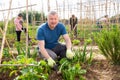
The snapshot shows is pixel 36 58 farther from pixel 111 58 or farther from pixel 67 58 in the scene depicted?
pixel 111 58

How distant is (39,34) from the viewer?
4.88 meters

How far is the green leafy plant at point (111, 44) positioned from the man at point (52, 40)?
658 millimetres

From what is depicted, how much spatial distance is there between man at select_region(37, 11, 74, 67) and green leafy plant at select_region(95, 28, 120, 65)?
658 millimetres

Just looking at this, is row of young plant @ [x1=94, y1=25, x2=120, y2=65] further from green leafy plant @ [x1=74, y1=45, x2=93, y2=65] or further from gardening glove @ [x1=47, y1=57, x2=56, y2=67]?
gardening glove @ [x1=47, y1=57, x2=56, y2=67]

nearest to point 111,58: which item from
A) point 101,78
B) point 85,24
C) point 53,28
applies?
point 101,78

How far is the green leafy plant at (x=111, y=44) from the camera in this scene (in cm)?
517

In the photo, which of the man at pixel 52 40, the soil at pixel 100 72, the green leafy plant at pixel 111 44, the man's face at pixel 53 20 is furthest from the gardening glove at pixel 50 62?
the green leafy plant at pixel 111 44

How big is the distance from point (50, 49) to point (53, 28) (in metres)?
0.41

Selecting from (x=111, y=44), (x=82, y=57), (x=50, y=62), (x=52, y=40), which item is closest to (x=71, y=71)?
(x=50, y=62)

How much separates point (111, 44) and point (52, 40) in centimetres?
104

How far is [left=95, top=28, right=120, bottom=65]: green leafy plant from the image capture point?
5167mm

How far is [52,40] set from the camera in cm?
512

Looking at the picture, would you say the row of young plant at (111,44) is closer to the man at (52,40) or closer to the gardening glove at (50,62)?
the man at (52,40)

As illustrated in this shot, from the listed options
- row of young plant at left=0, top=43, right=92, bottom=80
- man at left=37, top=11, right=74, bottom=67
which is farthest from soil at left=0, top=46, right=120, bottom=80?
man at left=37, top=11, right=74, bottom=67
